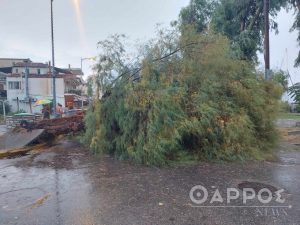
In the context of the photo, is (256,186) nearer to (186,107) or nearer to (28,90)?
(186,107)

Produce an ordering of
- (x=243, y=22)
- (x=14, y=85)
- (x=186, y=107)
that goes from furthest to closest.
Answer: (x=14, y=85), (x=243, y=22), (x=186, y=107)

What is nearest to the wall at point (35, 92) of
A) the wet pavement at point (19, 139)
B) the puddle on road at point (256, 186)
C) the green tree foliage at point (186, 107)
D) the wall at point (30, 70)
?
the wall at point (30, 70)

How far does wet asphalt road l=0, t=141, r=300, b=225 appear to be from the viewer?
3865 millimetres

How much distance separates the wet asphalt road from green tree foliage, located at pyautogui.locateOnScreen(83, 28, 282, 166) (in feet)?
1.87

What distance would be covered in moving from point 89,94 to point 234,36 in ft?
39.7

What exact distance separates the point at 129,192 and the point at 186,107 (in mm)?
3336

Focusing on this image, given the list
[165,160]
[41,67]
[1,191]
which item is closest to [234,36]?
[165,160]

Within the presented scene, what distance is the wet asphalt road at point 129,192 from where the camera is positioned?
152 inches

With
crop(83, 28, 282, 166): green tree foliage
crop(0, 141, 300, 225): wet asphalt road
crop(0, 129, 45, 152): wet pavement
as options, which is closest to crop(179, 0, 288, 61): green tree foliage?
crop(83, 28, 282, 166): green tree foliage

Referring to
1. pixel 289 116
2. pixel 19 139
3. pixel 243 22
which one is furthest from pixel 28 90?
pixel 289 116

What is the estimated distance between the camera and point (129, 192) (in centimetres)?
494

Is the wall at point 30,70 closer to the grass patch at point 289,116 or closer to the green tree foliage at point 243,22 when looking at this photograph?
the green tree foliage at point 243,22

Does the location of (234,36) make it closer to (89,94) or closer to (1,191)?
(89,94)

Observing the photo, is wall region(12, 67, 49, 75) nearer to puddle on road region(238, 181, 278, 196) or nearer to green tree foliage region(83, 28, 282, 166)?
green tree foliage region(83, 28, 282, 166)
